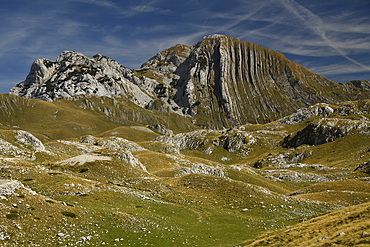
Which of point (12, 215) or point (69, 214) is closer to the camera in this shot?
point (12, 215)

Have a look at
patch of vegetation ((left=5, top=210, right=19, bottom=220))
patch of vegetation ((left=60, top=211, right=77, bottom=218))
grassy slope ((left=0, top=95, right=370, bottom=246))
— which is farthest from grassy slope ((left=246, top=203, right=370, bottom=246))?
patch of vegetation ((left=5, top=210, right=19, bottom=220))

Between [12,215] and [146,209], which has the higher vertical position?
[12,215]

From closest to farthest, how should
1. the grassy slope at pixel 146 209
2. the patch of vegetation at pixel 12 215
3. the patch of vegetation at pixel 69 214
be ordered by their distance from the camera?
1. the patch of vegetation at pixel 12 215
2. the grassy slope at pixel 146 209
3. the patch of vegetation at pixel 69 214

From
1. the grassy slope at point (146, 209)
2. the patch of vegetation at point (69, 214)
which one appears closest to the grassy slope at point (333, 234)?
the grassy slope at point (146, 209)

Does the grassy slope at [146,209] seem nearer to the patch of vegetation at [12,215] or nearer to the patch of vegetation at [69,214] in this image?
the patch of vegetation at [12,215]

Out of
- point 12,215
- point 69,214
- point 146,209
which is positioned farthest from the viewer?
point 146,209

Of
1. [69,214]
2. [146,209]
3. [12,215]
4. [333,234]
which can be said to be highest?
[12,215]

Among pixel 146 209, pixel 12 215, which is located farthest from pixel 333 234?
pixel 12 215

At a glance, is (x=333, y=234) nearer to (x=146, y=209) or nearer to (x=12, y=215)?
(x=146, y=209)

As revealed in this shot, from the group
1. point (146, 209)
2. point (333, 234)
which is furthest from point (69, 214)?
point (333, 234)

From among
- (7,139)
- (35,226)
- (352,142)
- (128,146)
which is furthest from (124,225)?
(352,142)

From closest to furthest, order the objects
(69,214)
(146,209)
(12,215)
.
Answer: (12,215), (69,214), (146,209)

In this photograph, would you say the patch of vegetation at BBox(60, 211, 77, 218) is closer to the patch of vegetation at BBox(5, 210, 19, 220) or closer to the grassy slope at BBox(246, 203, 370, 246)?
the patch of vegetation at BBox(5, 210, 19, 220)

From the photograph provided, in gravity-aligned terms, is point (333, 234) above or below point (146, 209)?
above
